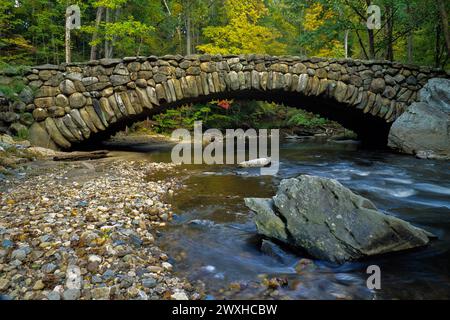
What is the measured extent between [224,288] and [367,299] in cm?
96

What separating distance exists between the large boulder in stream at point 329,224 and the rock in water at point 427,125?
24.0 feet

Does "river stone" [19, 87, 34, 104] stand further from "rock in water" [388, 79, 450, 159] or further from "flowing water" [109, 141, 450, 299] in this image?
"rock in water" [388, 79, 450, 159]

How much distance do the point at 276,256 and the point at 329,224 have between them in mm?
555

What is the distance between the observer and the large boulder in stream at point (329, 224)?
2.84 metres

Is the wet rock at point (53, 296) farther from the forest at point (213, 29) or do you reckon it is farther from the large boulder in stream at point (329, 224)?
the forest at point (213, 29)

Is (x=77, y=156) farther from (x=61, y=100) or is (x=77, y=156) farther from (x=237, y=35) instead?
(x=237, y=35)

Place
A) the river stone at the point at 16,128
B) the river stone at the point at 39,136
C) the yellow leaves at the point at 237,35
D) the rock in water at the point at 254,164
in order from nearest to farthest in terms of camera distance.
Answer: the rock in water at the point at 254,164
the river stone at the point at 16,128
the river stone at the point at 39,136
the yellow leaves at the point at 237,35

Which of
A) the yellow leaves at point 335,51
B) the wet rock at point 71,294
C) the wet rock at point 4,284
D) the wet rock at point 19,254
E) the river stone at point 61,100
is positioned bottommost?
the wet rock at point 71,294

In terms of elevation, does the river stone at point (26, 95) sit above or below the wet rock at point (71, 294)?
above

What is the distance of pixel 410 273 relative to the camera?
258 cm

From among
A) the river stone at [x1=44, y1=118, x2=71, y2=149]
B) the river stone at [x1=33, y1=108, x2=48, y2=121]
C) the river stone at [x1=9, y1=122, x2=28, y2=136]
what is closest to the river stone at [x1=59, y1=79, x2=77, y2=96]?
the river stone at [x1=33, y1=108, x2=48, y2=121]

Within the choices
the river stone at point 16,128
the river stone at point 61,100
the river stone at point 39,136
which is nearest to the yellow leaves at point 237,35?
the river stone at point 61,100

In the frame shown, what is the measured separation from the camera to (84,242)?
2850mm

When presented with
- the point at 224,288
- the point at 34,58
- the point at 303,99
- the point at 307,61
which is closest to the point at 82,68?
the point at 307,61
